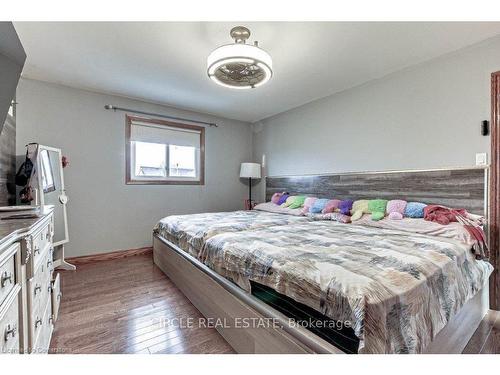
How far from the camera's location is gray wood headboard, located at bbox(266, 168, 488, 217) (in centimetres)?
210

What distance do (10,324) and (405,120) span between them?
336 centimetres

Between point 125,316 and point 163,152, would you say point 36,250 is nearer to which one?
point 125,316

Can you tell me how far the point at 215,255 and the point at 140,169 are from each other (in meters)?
2.53

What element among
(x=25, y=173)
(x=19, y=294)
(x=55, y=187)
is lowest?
(x=19, y=294)

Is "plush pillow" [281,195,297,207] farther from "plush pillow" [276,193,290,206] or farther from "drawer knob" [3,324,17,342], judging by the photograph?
"drawer knob" [3,324,17,342]

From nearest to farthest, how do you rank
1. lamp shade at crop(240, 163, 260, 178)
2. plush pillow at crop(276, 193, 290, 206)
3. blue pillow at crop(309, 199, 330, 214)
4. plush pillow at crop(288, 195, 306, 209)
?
1. blue pillow at crop(309, 199, 330, 214)
2. plush pillow at crop(288, 195, 306, 209)
3. plush pillow at crop(276, 193, 290, 206)
4. lamp shade at crop(240, 163, 260, 178)

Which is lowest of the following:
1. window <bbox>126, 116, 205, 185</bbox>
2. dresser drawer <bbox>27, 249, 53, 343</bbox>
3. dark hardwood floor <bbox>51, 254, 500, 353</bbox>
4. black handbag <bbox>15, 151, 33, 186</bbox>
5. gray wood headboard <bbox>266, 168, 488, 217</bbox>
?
dark hardwood floor <bbox>51, 254, 500, 353</bbox>

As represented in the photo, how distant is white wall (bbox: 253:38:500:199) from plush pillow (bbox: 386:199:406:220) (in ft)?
1.45

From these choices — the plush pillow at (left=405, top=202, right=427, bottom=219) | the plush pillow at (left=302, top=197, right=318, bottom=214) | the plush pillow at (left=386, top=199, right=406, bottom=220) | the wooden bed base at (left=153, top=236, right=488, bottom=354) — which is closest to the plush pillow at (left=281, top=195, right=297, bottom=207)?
the plush pillow at (left=302, top=197, right=318, bottom=214)

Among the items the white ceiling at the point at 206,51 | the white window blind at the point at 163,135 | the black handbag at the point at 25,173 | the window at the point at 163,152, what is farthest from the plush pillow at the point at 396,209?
the black handbag at the point at 25,173

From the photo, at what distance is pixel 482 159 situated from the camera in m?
2.06

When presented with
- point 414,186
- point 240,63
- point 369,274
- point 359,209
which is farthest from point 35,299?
point 414,186
